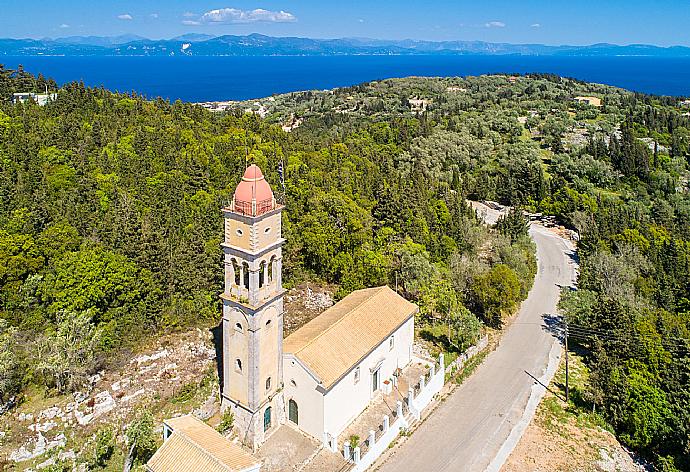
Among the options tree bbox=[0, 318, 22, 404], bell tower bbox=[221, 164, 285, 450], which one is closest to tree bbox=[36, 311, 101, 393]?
tree bbox=[0, 318, 22, 404]

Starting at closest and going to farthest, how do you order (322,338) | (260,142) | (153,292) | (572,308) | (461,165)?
(322,338) → (153,292) → (572,308) → (260,142) → (461,165)

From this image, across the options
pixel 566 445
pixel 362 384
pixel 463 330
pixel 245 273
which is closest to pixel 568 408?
pixel 566 445

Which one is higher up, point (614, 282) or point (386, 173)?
point (386, 173)

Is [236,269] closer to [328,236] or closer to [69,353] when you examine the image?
[69,353]

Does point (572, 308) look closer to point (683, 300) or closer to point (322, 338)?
point (683, 300)

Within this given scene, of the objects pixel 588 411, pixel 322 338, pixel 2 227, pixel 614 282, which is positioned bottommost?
pixel 588 411

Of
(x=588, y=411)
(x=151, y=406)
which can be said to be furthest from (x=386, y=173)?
(x=151, y=406)

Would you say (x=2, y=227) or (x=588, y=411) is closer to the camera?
(x=588, y=411)
